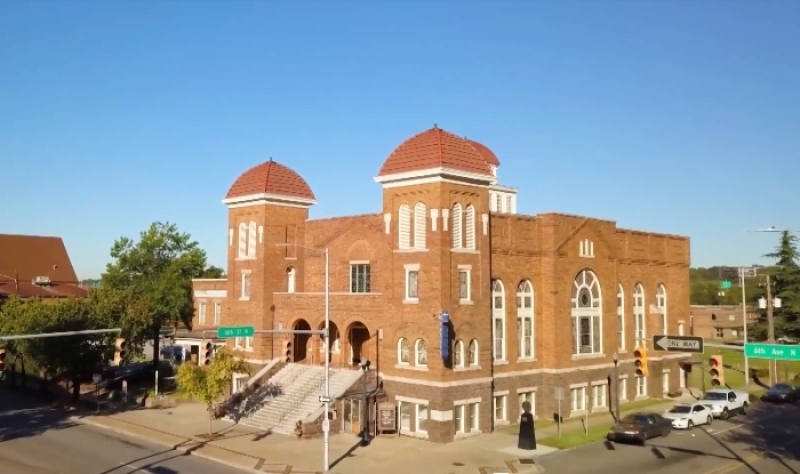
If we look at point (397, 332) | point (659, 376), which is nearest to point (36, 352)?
point (397, 332)

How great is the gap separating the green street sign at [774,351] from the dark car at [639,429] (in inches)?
253

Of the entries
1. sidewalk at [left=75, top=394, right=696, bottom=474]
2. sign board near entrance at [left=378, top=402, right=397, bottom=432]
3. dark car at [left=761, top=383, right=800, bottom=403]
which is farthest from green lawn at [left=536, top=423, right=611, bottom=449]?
dark car at [left=761, top=383, right=800, bottom=403]

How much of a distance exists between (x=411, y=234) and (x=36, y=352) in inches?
972

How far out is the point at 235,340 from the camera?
46.4m

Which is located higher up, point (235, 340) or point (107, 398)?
point (235, 340)

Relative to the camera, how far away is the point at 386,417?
34344mm

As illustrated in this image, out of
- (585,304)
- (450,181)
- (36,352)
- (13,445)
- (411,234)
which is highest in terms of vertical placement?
(450,181)

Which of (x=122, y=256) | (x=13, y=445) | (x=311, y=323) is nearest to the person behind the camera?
(x=13, y=445)

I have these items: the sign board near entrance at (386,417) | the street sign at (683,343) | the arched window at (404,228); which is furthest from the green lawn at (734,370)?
the arched window at (404,228)

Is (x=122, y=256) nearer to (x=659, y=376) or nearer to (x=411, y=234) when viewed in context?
(x=411, y=234)

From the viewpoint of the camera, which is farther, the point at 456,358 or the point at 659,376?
the point at 659,376

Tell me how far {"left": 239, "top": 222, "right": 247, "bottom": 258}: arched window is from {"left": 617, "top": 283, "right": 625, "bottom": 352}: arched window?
24.2m

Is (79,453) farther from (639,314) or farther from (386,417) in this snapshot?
(639,314)

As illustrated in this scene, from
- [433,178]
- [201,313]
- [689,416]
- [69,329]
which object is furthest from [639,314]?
[69,329]
